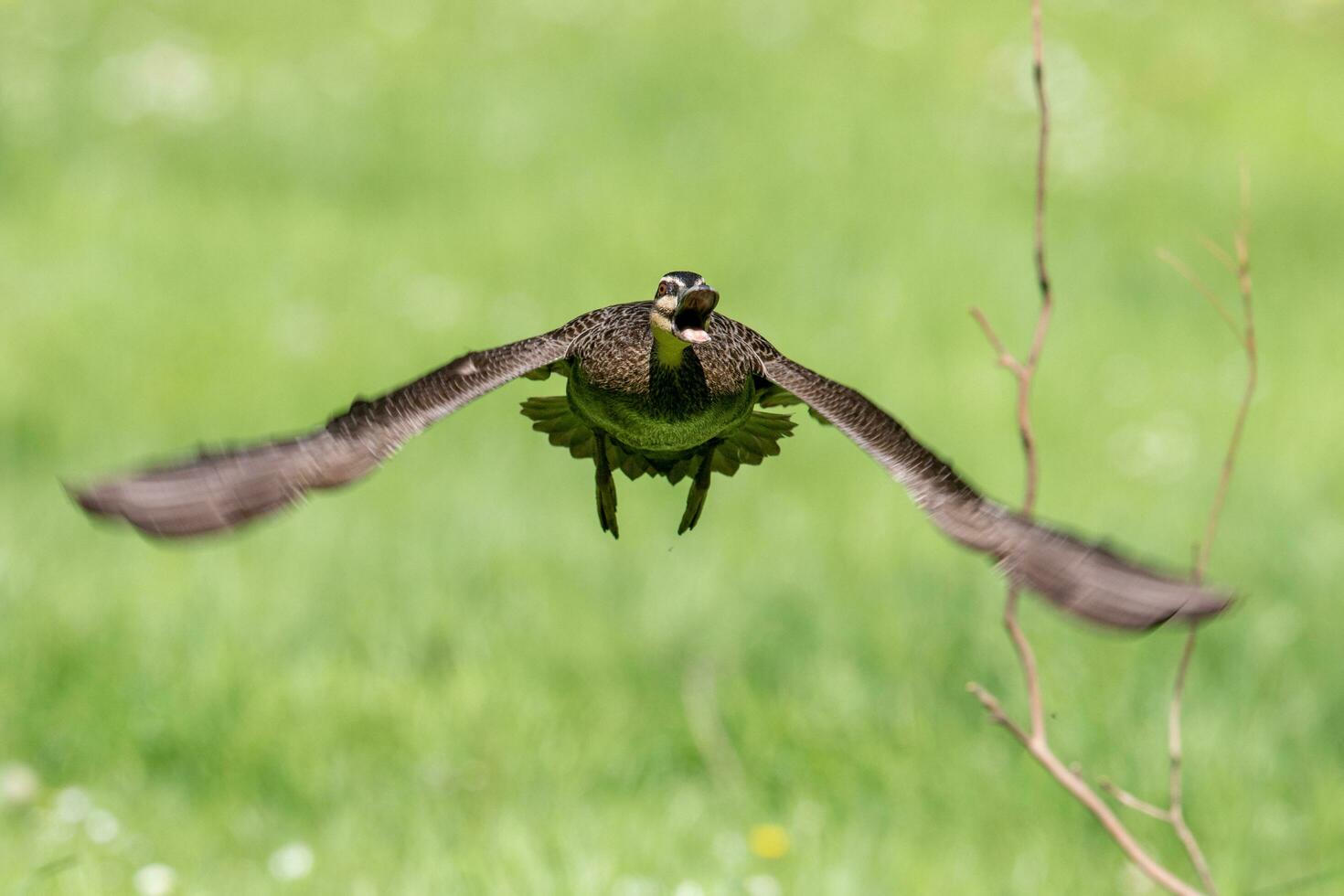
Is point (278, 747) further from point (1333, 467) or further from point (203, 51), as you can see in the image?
point (203, 51)

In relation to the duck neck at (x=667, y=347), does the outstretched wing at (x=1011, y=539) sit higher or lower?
lower

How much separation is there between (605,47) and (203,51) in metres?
3.43

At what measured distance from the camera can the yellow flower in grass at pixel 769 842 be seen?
5.23m

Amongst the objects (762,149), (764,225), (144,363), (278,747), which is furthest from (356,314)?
(278,747)

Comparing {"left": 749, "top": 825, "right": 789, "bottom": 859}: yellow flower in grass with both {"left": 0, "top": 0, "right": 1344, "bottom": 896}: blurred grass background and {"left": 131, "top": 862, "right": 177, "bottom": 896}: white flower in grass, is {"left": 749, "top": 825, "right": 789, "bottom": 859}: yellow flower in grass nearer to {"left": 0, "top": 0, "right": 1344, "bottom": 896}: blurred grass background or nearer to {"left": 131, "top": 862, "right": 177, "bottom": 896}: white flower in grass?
{"left": 0, "top": 0, "right": 1344, "bottom": 896}: blurred grass background

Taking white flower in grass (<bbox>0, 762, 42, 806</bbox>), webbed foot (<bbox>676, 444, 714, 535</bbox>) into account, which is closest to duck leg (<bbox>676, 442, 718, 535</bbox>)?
webbed foot (<bbox>676, 444, 714, 535</bbox>)

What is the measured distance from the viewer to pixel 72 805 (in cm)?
555

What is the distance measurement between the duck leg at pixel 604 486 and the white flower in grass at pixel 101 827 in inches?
171

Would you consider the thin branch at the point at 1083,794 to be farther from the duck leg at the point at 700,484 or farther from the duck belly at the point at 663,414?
the duck belly at the point at 663,414

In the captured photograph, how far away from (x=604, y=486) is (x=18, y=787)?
187 inches

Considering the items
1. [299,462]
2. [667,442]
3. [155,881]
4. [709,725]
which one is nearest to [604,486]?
[667,442]

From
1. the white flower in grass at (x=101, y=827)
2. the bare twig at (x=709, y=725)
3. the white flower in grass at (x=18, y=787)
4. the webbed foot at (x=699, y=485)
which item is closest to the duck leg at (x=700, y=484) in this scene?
the webbed foot at (x=699, y=485)

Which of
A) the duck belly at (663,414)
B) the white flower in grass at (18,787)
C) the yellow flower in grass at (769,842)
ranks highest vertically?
the white flower in grass at (18,787)

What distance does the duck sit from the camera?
1004 millimetres
